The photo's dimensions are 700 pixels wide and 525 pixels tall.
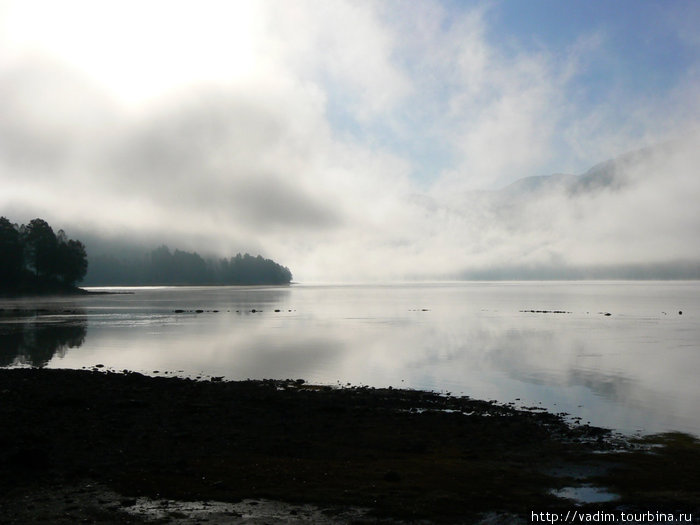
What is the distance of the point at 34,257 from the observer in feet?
580

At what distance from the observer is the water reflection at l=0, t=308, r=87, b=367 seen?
171ft

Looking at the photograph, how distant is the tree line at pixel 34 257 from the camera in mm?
163000

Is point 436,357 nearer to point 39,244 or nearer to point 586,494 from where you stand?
point 586,494

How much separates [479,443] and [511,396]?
48.2 ft

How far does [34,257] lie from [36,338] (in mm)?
126950

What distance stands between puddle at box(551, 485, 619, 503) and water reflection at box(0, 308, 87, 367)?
45904 millimetres

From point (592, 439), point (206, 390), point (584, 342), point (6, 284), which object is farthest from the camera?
point (6, 284)

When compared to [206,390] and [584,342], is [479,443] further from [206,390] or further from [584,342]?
[584,342]

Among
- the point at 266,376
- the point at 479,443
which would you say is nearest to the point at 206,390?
the point at 266,376

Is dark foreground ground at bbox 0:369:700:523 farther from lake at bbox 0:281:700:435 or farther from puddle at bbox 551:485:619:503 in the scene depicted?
lake at bbox 0:281:700:435

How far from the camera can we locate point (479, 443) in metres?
23.9

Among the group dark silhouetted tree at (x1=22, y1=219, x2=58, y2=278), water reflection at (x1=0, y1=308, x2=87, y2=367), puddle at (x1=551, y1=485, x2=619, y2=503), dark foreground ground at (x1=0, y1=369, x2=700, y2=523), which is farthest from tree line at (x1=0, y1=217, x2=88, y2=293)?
puddle at (x1=551, y1=485, x2=619, y2=503)

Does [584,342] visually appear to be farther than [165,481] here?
Yes

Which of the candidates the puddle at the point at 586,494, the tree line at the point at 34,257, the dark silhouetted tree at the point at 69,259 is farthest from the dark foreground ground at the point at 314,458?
the dark silhouetted tree at the point at 69,259
